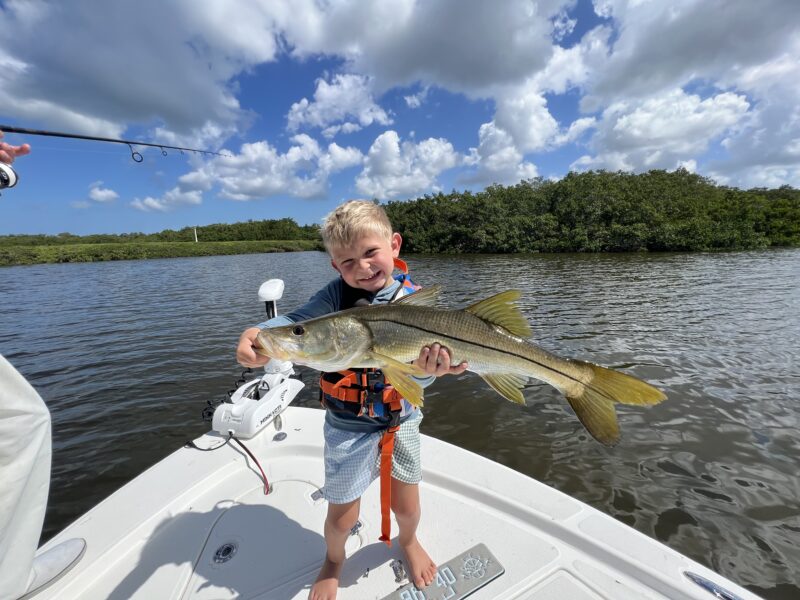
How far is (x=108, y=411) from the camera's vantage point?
7.42 metres

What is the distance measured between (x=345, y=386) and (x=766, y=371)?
964 cm

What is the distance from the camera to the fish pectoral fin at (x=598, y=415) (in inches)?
86.7

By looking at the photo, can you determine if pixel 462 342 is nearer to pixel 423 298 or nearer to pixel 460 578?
pixel 423 298

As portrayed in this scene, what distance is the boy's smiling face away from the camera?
2.39m

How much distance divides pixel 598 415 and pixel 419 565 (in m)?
1.58

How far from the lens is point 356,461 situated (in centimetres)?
242

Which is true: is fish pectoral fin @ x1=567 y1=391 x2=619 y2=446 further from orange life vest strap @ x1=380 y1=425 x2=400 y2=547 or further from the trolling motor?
the trolling motor

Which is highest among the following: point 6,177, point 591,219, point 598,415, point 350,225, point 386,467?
point 591,219

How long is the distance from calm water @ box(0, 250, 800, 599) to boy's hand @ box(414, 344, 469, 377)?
3790 mm

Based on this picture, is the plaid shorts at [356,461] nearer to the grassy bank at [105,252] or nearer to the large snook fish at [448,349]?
the large snook fish at [448,349]

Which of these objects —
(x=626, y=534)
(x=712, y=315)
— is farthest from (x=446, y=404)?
(x=712, y=315)

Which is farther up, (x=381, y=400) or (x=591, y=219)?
(x=591, y=219)

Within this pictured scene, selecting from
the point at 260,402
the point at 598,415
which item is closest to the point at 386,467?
the point at 598,415

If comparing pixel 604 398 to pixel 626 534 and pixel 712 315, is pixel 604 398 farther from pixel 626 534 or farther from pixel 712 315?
pixel 712 315
